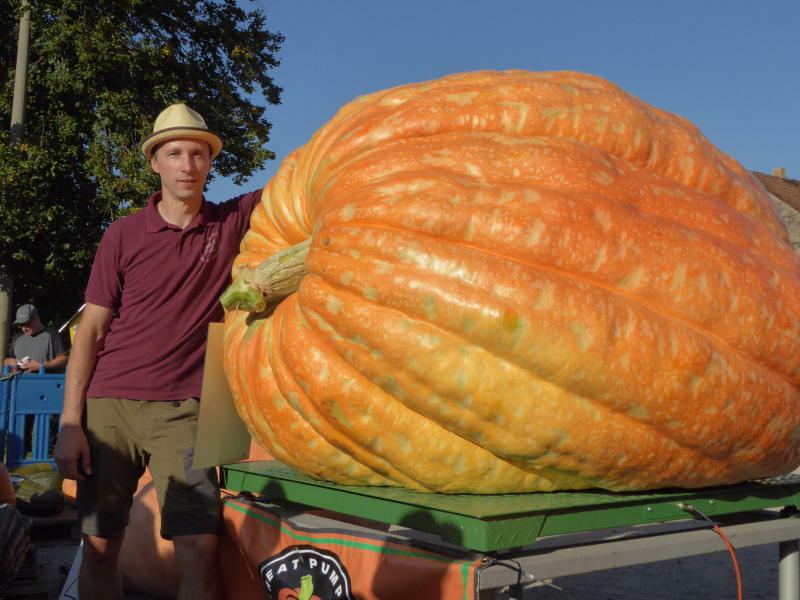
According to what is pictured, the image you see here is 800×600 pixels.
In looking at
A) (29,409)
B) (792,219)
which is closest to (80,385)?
(29,409)

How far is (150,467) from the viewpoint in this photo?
2830mm

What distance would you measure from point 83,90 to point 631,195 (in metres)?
13.7

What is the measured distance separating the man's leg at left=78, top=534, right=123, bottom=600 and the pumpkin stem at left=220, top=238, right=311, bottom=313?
1210 mm

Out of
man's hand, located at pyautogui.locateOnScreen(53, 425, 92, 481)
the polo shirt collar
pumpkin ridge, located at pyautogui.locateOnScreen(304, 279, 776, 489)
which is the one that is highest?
the polo shirt collar

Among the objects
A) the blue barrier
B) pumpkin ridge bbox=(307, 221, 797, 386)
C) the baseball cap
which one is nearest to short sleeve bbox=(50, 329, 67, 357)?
the baseball cap

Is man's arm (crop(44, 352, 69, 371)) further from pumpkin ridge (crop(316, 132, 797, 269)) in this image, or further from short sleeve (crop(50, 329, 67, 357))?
pumpkin ridge (crop(316, 132, 797, 269))

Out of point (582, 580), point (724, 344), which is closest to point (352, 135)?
point (724, 344)

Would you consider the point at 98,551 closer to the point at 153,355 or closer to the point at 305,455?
the point at 153,355

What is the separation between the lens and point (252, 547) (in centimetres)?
261

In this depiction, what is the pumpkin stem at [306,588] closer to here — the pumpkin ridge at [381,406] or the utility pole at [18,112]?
the pumpkin ridge at [381,406]

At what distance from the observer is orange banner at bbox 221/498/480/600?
1874mm

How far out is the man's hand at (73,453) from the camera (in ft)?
9.14

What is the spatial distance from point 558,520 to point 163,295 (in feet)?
5.46

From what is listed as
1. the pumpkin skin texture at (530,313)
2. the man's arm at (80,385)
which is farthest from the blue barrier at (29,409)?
the pumpkin skin texture at (530,313)
